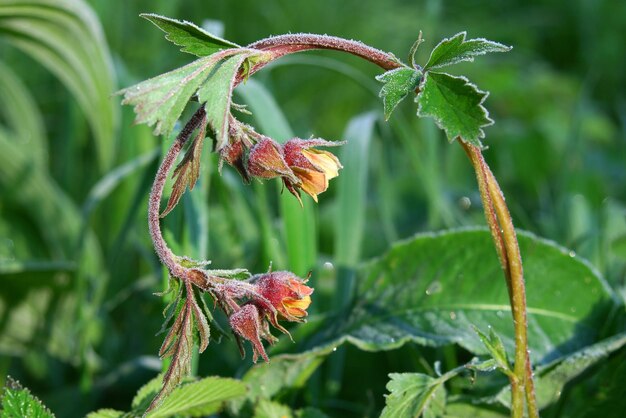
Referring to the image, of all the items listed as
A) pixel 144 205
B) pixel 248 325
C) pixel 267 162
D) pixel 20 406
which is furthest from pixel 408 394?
pixel 144 205

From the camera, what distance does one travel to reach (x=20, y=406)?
0.86m

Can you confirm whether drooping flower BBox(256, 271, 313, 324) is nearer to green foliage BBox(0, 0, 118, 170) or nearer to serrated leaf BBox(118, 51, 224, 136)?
serrated leaf BBox(118, 51, 224, 136)

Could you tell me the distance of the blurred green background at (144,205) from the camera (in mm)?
1518

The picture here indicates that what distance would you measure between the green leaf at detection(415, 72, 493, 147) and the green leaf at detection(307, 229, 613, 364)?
0.44 m

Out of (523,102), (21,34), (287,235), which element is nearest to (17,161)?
(21,34)

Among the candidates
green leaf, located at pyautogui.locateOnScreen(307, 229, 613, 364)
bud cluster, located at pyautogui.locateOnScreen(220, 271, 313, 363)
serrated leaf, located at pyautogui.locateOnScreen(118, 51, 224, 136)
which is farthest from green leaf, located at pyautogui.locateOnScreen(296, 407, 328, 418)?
serrated leaf, located at pyautogui.locateOnScreen(118, 51, 224, 136)

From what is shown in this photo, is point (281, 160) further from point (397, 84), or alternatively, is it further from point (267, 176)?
point (397, 84)

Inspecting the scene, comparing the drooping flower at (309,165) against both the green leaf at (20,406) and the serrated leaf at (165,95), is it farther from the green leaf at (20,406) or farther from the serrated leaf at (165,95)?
the green leaf at (20,406)

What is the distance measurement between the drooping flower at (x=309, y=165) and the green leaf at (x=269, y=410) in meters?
0.35

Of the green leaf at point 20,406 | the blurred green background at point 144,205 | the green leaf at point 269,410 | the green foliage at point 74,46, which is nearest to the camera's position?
the green leaf at point 20,406

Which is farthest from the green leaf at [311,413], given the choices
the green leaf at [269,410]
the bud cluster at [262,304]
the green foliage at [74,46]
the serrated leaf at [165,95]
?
the green foliage at [74,46]

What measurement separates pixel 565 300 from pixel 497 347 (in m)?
0.38

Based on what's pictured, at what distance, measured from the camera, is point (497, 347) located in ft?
2.88

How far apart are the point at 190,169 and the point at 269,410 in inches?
15.8
